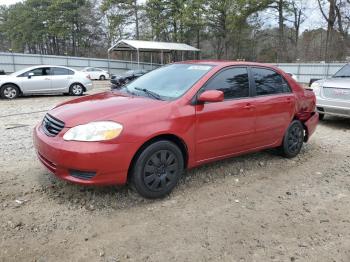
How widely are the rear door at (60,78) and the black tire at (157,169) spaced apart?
1160 centimetres

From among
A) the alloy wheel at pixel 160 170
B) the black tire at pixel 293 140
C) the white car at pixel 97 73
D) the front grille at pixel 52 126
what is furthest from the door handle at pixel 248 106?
the white car at pixel 97 73

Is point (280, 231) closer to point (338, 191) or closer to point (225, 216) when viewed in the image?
point (225, 216)

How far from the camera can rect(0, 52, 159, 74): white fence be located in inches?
1136

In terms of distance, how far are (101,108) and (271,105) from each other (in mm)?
2581

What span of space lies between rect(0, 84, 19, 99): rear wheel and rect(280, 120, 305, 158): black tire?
11.6 meters

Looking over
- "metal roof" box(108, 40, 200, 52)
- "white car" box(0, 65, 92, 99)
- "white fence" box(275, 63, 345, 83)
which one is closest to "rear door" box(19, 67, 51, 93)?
"white car" box(0, 65, 92, 99)

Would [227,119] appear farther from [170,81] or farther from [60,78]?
[60,78]

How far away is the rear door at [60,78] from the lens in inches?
562

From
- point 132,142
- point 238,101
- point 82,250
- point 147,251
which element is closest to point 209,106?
point 238,101

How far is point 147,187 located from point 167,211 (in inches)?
13.6

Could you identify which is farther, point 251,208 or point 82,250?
point 251,208

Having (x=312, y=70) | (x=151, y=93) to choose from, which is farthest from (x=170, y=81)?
(x=312, y=70)

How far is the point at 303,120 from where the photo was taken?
587 cm

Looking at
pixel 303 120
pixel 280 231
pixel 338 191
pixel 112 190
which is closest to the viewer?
pixel 280 231
